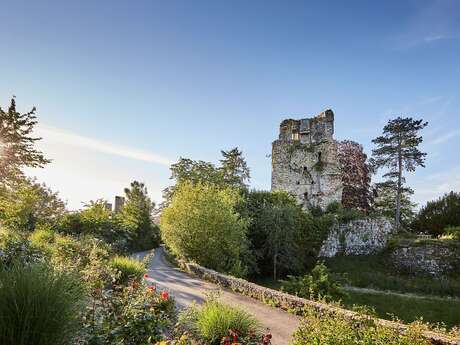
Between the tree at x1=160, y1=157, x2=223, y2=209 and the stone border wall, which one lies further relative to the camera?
the tree at x1=160, y1=157, x2=223, y2=209

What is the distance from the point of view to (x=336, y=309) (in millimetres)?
8023

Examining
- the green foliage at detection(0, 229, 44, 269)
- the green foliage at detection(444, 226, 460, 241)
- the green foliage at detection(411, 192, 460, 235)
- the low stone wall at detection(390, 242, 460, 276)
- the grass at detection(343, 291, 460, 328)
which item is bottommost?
the grass at detection(343, 291, 460, 328)

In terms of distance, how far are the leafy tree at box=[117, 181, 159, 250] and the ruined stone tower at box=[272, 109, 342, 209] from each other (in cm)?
1428

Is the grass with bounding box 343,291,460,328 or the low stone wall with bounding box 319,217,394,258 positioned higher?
the low stone wall with bounding box 319,217,394,258

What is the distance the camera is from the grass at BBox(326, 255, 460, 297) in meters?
17.8

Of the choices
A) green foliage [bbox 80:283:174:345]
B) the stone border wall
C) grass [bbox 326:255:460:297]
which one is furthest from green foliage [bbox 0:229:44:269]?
grass [bbox 326:255:460:297]

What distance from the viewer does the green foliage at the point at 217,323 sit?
20.7 ft

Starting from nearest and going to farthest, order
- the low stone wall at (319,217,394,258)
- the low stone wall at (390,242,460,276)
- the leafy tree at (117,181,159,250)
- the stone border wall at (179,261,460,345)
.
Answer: the stone border wall at (179,261,460,345), the low stone wall at (390,242,460,276), the low stone wall at (319,217,394,258), the leafy tree at (117,181,159,250)

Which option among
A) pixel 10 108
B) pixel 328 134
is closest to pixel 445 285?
pixel 328 134

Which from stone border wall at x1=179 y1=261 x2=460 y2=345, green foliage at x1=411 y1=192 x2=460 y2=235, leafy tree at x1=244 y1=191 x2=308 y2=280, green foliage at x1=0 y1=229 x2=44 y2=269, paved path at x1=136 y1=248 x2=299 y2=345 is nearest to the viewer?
stone border wall at x1=179 y1=261 x2=460 y2=345

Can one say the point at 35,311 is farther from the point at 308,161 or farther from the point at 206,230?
the point at 308,161

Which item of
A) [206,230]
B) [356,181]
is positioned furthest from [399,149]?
[206,230]

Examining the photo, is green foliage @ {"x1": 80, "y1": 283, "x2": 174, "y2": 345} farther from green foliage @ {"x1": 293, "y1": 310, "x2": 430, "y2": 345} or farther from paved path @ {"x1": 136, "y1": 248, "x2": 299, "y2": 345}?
paved path @ {"x1": 136, "y1": 248, "x2": 299, "y2": 345}

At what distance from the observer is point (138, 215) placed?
1451 inches
